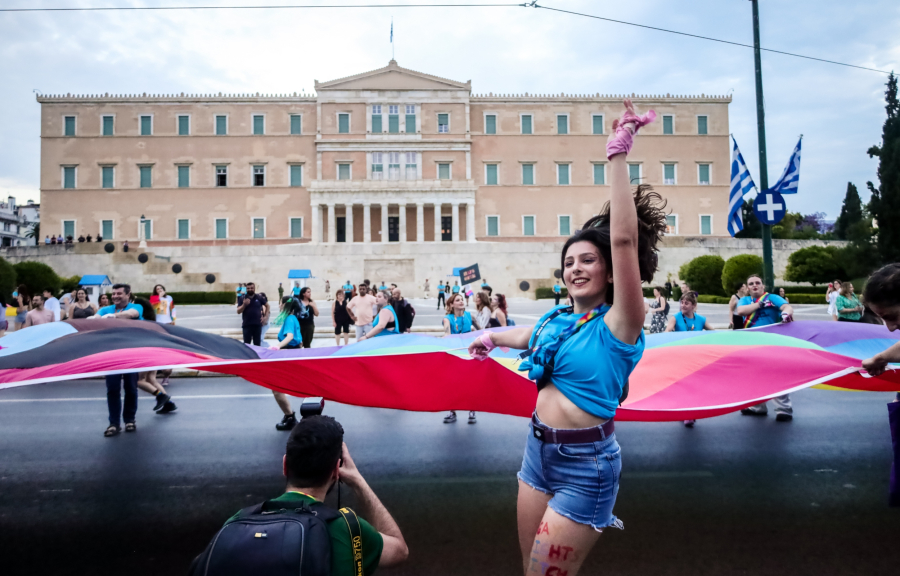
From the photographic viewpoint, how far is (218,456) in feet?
18.7

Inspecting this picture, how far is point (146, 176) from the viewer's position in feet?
165

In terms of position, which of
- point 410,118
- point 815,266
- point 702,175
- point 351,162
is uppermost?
point 410,118

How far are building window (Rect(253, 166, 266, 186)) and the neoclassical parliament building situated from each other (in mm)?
121

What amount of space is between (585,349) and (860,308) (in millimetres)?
10024

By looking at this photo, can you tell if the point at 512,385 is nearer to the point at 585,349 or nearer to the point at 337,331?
the point at 585,349

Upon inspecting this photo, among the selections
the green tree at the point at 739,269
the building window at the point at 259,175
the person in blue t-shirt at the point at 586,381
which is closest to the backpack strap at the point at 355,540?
the person in blue t-shirt at the point at 586,381

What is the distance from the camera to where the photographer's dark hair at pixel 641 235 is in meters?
2.04

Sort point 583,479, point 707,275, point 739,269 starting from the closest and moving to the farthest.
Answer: point 583,479 → point 739,269 → point 707,275

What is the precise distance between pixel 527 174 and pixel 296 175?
2005 centimetres

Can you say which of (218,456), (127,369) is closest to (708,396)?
(127,369)

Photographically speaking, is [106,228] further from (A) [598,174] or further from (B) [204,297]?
(A) [598,174]

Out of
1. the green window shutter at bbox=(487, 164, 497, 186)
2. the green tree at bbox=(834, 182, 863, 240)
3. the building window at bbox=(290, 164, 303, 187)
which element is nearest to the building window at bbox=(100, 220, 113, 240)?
the building window at bbox=(290, 164, 303, 187)

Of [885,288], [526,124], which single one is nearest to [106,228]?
[526,124]

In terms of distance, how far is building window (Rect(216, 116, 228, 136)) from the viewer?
50.6 metres
